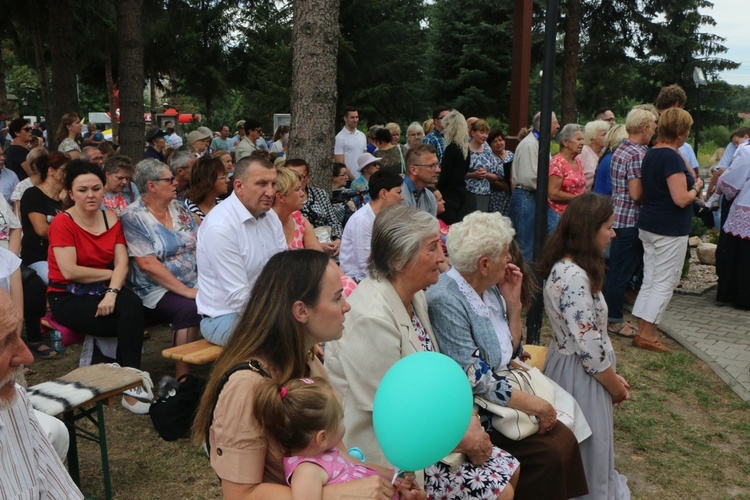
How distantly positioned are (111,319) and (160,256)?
1.93ft

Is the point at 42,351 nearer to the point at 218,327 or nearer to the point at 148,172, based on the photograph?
the point at 148,172

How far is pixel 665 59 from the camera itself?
83.3 ft

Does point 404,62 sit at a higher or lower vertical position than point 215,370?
higher

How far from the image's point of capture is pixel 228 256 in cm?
429

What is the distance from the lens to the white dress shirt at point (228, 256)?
4.29m

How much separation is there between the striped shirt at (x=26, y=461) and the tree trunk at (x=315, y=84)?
466cm

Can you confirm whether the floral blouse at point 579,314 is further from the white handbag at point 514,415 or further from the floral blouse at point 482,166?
the floral blouse at point 482,166

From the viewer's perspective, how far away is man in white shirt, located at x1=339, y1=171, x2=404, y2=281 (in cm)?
536

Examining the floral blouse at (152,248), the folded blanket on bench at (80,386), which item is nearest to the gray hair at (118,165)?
the floral blouse at (152,248)

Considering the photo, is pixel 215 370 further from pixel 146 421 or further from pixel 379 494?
pixel 146 421

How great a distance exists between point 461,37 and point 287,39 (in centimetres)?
732

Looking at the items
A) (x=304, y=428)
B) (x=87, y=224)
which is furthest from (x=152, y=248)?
(x=304, y=428)

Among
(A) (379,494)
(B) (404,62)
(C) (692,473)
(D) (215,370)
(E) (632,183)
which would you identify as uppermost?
(B) (404,62)

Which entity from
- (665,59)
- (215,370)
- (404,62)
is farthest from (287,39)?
(215,370)
